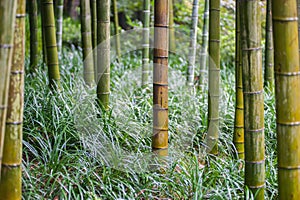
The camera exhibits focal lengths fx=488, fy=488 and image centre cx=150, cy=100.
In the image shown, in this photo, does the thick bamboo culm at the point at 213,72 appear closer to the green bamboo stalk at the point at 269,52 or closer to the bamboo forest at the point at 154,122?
the bamboo forest at the point at 154,122

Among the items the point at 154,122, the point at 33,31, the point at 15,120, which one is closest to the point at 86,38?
the point at 33,31

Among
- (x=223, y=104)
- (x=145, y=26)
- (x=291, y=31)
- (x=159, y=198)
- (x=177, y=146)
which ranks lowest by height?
(x=159, y=198)

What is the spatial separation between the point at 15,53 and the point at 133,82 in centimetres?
326

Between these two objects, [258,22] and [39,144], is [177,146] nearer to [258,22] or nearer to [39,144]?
[39,144]

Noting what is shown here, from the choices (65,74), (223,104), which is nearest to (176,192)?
(223,104)

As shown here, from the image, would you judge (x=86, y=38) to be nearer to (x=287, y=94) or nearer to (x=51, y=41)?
(x=51, y=41)

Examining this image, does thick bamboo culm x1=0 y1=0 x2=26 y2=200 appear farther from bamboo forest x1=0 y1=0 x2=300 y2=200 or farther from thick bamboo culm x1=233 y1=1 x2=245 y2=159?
thick bamboo culm x1=233 y1=1 x2=245 y2=159

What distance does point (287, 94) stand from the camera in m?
2.05

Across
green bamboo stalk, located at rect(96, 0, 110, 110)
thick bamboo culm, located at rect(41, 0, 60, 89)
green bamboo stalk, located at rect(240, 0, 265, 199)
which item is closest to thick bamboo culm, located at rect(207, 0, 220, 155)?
green bamboo stalk, located at rect(96, 0, 110, 110)

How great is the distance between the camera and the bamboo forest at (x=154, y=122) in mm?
1991

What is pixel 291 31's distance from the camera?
2.00 meters

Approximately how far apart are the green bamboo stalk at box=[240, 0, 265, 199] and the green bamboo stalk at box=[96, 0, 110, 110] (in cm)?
140

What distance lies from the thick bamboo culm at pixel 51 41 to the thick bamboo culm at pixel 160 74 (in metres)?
1.16

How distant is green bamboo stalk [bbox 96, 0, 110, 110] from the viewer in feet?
10.9
